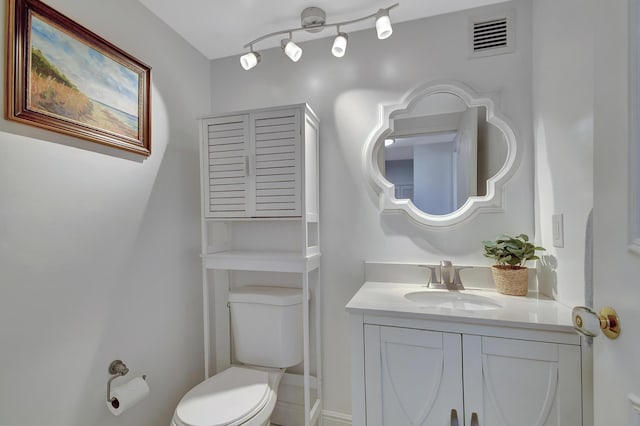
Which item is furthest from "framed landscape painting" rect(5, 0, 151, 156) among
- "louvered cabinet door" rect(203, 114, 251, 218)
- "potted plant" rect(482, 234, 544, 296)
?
"potted plant" rect(482, 234, 544, 296)

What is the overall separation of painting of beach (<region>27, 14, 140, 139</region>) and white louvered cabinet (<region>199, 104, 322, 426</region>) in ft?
1.32

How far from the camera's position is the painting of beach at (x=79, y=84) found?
1045 millimetres

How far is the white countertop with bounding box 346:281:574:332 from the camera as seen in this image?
3.37 feet

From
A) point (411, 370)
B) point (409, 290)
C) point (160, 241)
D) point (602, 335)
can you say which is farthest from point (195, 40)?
point (602, 335)

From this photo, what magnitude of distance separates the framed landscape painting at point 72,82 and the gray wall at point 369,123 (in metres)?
0.77

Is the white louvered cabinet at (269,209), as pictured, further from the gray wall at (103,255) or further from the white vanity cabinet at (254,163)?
the gray wall at (103,255)

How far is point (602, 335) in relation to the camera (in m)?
0.63

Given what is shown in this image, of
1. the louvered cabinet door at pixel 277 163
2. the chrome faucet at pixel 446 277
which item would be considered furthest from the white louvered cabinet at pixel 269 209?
the chrome faucet at pixel 446 277

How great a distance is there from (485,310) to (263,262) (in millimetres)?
1057

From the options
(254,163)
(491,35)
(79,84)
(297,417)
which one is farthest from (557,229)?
(79,84)

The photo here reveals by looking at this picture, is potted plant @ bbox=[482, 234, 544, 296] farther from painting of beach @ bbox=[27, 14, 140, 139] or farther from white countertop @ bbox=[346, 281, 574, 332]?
painting of beach @ bbox=[27, 14, 140, 139]

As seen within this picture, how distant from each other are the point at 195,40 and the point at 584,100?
1964 millimetres

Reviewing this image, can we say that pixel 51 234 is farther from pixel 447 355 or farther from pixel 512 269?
pixel 512 269

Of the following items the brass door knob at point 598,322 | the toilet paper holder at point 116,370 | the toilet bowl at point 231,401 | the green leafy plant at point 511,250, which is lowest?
the toilet bowl at point 231,401
